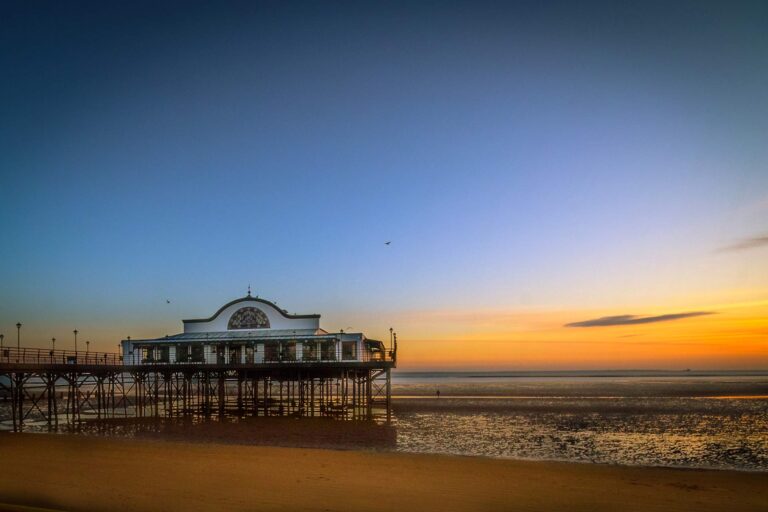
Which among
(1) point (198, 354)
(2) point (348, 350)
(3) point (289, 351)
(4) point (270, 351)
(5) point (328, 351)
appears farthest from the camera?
(1) point (198, 354)

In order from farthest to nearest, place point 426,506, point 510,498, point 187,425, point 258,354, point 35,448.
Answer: point 258,354
point 187,425
point 35,448
point 510,498
point 426,506

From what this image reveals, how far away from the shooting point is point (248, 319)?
130 ft

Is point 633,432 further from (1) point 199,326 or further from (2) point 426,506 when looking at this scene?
(1) point 199,326

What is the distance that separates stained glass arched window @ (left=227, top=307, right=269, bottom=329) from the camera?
3934 cm

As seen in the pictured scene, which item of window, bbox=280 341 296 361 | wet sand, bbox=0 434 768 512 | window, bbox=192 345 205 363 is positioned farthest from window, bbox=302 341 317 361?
wet sand, bbox=0 434 768 512

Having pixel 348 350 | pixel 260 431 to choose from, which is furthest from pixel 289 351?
pixel 260 431

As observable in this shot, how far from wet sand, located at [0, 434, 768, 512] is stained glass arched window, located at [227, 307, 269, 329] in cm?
2017

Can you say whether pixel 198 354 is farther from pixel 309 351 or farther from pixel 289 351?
pixel 309 351

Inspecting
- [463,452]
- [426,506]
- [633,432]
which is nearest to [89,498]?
[426,506]

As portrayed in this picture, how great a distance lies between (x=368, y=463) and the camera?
1684 centimetres

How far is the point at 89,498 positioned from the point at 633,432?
24141 millimetres

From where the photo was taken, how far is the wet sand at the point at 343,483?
11695 millimetres

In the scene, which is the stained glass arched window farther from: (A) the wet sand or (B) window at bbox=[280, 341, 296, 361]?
(A) the wet sand

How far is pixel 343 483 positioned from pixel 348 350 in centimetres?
2251
